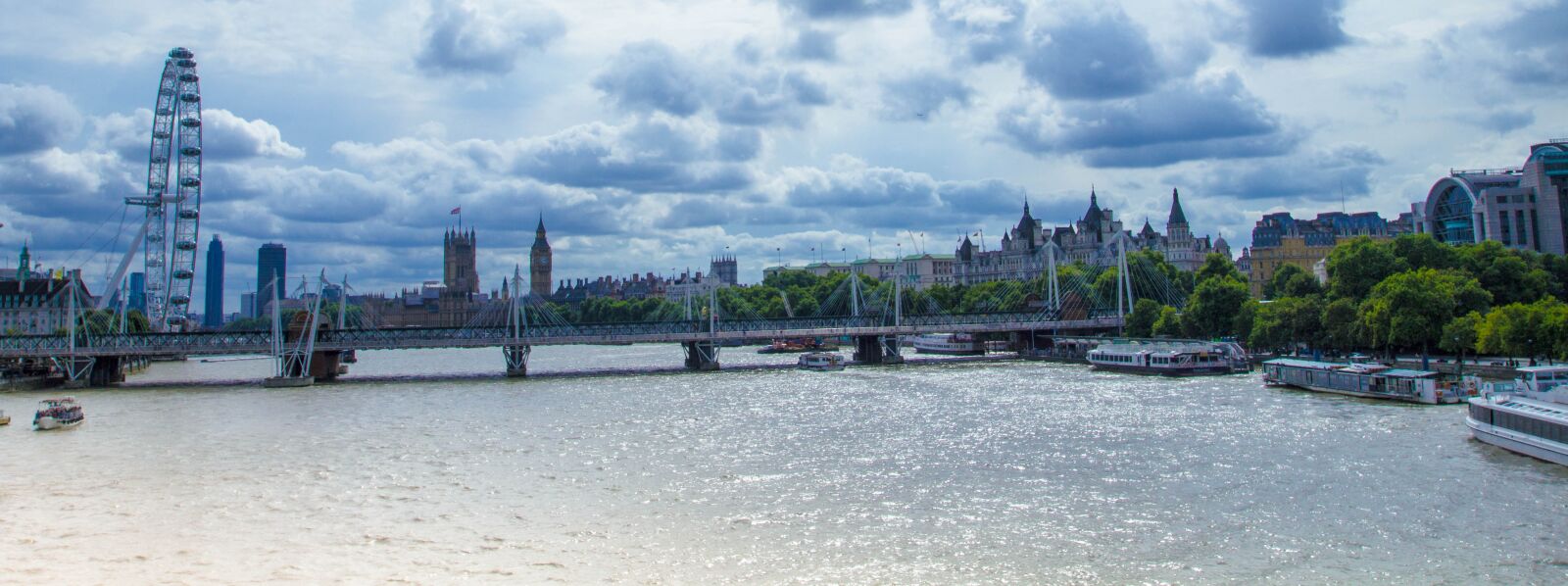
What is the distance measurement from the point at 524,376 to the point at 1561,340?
263 ft

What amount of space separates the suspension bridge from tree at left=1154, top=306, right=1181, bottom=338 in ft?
41.2

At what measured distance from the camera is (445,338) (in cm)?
11300

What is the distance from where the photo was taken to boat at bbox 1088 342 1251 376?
90.6m

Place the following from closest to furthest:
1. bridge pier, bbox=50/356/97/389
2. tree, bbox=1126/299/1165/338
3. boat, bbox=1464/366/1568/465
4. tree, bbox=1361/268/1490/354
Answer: boat, bbox=1464/366/1568/465, tree, bbox=1361/268/1490/354, bridge pier, bbox=50/356/97/389, tree, bbox=1126/299/1165/338

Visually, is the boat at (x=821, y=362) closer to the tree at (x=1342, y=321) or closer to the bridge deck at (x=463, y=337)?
the bridge deck at (x=463, y=337)

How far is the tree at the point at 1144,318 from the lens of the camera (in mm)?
126125

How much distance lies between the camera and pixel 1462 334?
77562 millimetres

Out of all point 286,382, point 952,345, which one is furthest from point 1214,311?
point 286,382

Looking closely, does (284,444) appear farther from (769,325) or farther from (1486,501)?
(769,325)

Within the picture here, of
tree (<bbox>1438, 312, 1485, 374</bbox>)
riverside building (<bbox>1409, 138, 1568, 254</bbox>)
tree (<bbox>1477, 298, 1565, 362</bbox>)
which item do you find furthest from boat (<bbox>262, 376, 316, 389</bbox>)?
riverside building (<bbox>1409, 138, 1568, 254</bbox>)

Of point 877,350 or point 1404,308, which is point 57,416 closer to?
point 1404,308

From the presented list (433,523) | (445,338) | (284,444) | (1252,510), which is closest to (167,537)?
(433,523)

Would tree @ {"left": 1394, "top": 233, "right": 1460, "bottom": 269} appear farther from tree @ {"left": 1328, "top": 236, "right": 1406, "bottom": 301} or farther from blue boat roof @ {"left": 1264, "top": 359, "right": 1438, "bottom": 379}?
blue boat roof @ {"left": 1264, "top": 359, "right": 1438, "bottom": 379}

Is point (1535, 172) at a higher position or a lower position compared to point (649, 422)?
higher
